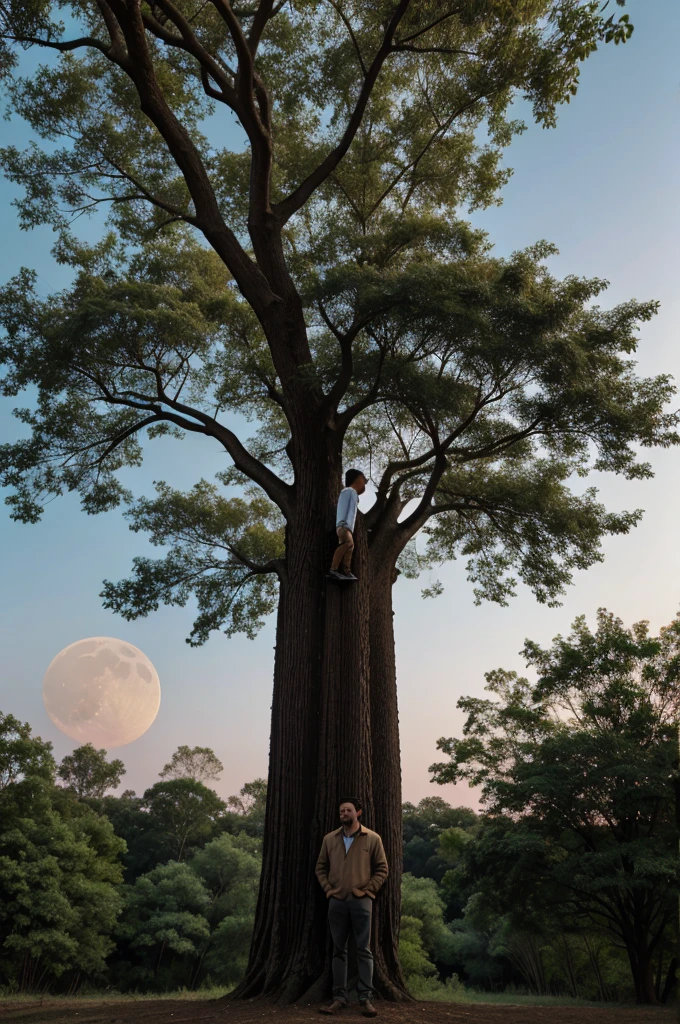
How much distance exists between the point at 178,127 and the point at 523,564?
296 inches

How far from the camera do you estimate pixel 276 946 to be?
23.3 feet

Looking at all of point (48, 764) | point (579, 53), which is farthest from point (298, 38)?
point (48, 764)

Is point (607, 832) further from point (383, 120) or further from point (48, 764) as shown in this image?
point (48, 764)

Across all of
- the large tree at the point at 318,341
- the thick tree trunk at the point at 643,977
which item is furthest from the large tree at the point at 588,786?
the large tree at the point at 318,341

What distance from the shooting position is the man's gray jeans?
19.4 ft

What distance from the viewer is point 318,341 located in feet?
29.5

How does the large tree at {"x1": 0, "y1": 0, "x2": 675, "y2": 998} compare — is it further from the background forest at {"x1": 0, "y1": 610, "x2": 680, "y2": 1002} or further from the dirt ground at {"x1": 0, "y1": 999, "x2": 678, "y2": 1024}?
the background forest at {"x1": 0, "y1": 610, "x2": 680, "y2": 1002}

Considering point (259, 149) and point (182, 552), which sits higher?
point (259, 149)

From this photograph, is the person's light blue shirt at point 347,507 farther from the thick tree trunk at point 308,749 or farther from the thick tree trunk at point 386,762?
the thick tree trunk at point 386,762

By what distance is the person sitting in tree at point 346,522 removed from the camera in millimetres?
7863

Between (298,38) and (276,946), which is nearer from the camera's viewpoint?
(276,946)

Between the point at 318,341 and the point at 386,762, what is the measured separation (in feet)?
15.8

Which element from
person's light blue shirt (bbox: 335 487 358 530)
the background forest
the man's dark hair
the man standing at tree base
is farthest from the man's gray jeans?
the background forest

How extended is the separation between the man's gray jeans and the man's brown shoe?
47 mm
